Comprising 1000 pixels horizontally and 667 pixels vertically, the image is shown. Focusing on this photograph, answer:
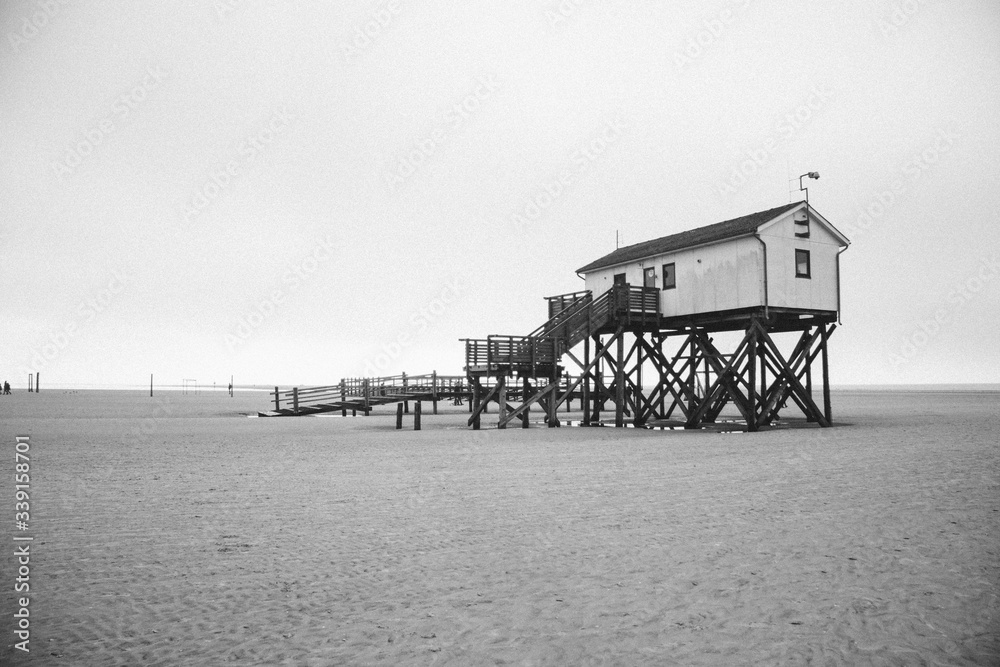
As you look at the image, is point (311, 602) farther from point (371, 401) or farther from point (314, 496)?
point (371, 401)

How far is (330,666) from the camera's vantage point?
16.8 feet

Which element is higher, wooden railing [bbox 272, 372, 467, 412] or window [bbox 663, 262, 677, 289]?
window [bbox 663, 262, 677, 289]

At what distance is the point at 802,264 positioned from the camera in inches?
1093

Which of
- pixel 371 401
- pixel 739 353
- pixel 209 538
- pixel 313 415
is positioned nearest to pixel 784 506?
pixel 209 538

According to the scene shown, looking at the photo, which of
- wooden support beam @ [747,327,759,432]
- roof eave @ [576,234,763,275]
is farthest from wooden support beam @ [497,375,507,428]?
wooden support beam @ [747,327,759,432]

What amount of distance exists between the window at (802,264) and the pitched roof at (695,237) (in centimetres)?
187

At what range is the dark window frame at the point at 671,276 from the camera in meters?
29.8

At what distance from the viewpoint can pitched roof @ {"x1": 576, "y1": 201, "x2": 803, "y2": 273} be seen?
2702 cm

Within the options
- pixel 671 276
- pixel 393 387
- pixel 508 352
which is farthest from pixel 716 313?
pixel 393 387

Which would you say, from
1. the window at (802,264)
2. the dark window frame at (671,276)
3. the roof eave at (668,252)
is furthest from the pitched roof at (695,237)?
the window at (802,264)

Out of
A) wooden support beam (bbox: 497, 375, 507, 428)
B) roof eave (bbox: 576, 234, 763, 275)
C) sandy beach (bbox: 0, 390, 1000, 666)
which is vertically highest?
roof eave (bbox: 576, 234, 763, 275)

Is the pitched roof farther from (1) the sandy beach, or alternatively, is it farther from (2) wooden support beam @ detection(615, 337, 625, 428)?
(1) the sandy beach

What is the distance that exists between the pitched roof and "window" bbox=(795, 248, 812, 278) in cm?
187

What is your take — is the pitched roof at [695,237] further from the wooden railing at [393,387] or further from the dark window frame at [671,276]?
the wooden railing at [393,387]
